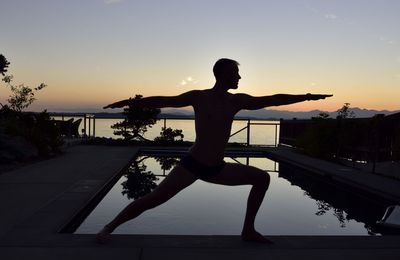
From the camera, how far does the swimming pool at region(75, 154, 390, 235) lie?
19.7ft

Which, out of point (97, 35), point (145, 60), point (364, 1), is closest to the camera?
point (364, 1)

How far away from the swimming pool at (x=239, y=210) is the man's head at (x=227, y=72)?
102 inches

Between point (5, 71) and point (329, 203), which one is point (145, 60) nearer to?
point (5, 71)

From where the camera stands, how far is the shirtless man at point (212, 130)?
3.66m

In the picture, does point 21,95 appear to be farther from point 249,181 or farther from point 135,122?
point 249,181

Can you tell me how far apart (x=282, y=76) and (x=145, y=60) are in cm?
630

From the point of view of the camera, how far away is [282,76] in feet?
67.3

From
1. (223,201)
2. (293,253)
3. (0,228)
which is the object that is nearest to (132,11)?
(223,201)

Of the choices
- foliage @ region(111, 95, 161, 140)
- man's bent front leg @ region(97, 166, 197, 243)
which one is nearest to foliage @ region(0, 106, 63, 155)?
foliage @ region(111, 95, 161, 140)

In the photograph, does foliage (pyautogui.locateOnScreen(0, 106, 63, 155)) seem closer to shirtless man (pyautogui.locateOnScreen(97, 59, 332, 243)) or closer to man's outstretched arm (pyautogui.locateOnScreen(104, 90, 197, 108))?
shirtless man (pyautogui.locateOnScreen(97, 59, 332, 243))

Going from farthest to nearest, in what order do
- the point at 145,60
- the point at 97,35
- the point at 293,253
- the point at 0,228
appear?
the point at 145,60
the point at 97,35
the point at 0,228
the point at 293,253

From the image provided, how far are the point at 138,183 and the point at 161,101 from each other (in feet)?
20.5

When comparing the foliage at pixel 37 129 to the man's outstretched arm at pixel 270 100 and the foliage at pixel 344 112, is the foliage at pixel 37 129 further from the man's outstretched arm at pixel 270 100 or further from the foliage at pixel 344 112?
the man's outstretched arm at pixel 270 100

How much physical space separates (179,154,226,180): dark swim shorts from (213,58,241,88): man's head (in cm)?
69
